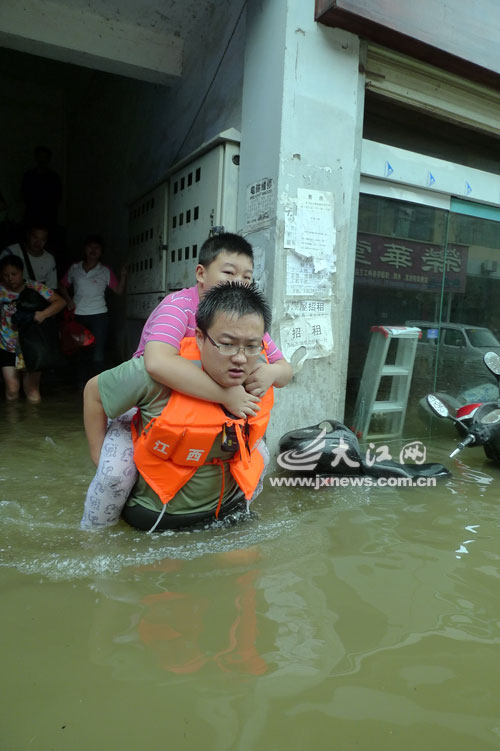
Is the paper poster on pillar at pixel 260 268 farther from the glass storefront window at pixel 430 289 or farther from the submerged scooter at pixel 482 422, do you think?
the submerged scooter at pixel 482 422

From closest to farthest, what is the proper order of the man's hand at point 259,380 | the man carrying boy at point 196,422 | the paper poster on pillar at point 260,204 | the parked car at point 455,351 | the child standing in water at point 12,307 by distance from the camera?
the man carrying boy at point 196,422, the man's hand at point 259,380, the paper poster on pillar at point 260,204, the parked car at point 455,351, the child standing in water at point 12,307

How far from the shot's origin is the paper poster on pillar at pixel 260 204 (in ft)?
12.0

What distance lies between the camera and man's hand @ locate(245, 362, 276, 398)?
7.63 ft

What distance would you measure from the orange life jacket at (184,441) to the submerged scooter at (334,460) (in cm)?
120

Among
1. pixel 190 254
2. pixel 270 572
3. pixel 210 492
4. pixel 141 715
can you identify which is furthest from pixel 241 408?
pixel 190 254

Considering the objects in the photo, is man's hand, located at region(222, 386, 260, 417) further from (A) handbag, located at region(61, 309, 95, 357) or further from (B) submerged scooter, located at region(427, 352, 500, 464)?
(A) handbag, located at region(61, 309, 95, 357)

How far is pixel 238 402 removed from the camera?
2227mm

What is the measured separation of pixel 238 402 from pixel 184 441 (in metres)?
0.27

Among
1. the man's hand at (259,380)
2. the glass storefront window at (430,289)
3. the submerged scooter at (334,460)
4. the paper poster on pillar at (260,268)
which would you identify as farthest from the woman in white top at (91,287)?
the man's hand at (259,380)

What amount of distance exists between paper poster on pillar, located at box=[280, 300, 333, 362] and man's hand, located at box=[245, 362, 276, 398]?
1.38 m

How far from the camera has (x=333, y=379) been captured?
4031 millimetres

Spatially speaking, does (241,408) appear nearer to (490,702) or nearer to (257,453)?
(257,453)

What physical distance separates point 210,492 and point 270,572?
46 centimetres

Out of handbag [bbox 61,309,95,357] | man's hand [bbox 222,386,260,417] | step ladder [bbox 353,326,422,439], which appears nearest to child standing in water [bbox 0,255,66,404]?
handbag [bbox 61,309,95,357]
